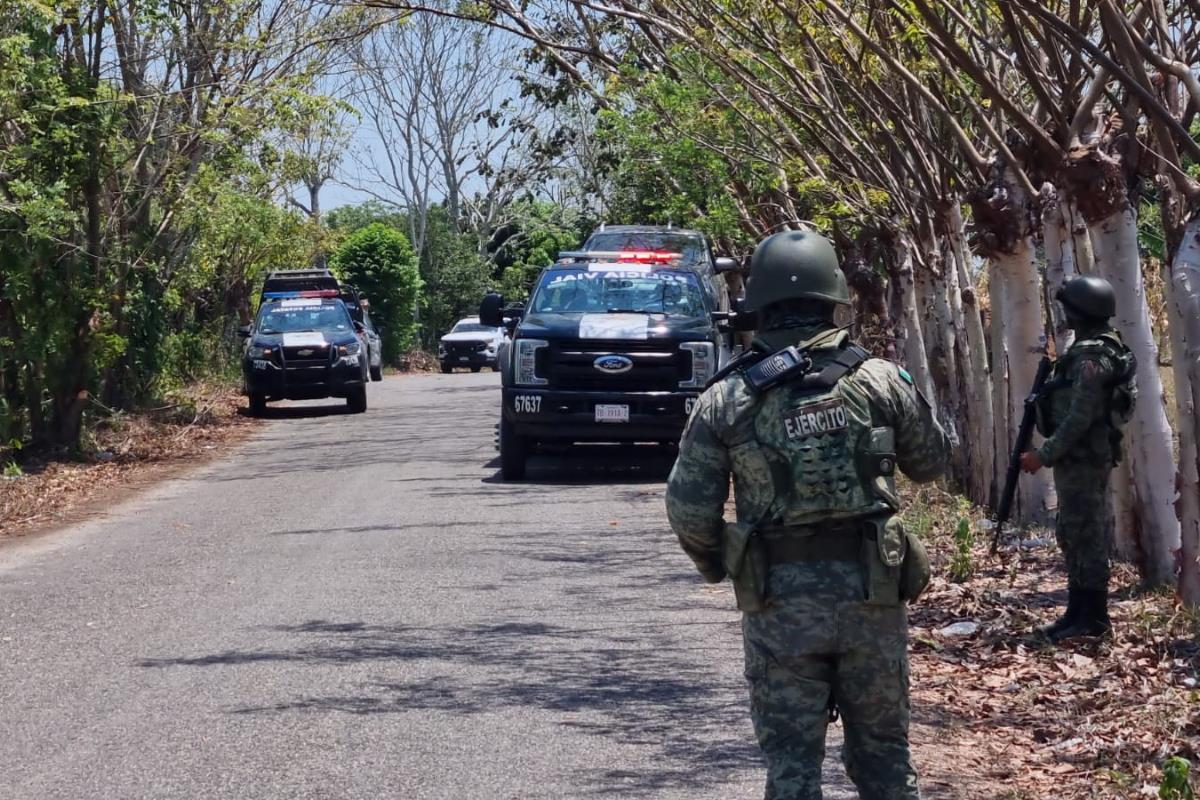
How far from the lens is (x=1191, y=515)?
8383 millimetres

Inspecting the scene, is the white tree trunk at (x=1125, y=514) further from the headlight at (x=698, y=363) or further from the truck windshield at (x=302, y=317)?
the truck windshield at (x=302, y=317)

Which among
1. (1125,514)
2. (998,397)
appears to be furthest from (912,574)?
(998,397)

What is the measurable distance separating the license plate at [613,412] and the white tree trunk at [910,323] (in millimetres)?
2725

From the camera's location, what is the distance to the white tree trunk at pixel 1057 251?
9.90 m

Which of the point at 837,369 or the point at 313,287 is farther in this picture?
the point at 313,287

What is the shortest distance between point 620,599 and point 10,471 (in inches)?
381

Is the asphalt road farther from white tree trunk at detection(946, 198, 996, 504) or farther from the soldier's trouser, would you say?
white tree trunk at detection(946, 198, 996, 504)

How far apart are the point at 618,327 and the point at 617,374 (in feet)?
1.61

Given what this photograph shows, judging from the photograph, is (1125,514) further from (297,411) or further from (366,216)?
(366,216)

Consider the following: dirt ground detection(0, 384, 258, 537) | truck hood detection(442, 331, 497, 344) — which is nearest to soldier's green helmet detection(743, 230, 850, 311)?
dirt ground detection(0, 384, 258, 537)

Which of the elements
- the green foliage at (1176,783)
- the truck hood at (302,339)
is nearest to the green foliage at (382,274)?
the truck hood at (302,339)

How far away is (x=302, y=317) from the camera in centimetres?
2747

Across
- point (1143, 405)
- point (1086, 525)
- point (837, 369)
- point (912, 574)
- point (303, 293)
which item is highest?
point (303, 293)

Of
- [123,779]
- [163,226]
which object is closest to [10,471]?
[163,226]
